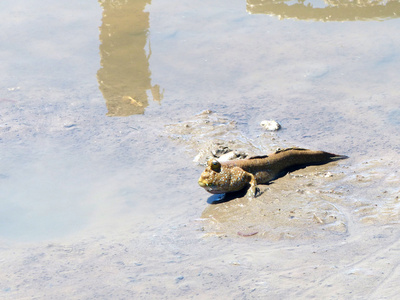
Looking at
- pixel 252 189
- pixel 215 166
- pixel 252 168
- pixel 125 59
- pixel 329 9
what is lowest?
pixel 252 189

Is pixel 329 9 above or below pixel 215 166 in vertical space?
above

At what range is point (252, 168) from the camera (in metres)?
6.24

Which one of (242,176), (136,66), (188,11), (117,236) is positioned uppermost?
(188,11)

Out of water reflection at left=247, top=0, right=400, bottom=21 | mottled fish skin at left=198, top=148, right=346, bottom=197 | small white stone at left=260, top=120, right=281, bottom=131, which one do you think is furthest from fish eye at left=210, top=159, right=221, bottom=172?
water reflection at left=247, top=0, right=400, bottom=21

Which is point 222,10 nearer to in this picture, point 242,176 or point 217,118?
point 217,118

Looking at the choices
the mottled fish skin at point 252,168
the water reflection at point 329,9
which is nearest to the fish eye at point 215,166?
the mottled fish skin at point 252,168

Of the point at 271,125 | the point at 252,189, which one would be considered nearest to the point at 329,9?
the point at 271,125

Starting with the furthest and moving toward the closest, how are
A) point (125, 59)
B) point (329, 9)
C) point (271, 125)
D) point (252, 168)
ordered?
point (329, 9)
point (125, 59)
point (271, 125)
point (252, 168)

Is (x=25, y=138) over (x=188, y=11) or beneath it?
beneath

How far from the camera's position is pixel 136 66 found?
9570 millimetres

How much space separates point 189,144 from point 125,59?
3072 mm

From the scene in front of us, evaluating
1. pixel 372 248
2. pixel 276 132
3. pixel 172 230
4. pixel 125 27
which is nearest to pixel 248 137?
pixel 276 132

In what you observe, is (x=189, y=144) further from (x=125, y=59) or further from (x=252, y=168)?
(x=125, y=59)

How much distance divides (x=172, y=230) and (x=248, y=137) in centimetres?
223
